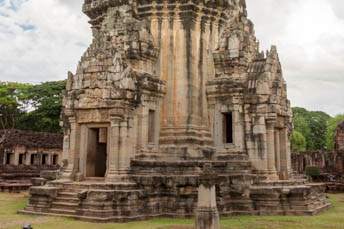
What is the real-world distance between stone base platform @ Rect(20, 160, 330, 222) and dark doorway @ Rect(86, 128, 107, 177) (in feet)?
4.63

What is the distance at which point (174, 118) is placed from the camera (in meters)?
17.0

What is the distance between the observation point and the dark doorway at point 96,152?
16.8 metres

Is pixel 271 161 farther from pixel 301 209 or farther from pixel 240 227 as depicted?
pixel 240 227

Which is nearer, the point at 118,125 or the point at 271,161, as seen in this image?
the point at 118,125

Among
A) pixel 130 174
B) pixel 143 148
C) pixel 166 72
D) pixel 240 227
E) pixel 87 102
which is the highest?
pixel 166 72

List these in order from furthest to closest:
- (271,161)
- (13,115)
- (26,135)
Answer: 1. (13,115)
2. (26,135)
3. (271,161)

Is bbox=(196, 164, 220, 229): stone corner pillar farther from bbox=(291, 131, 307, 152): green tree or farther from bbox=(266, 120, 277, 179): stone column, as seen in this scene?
bbox=(291, 131, 307, 152): green tree

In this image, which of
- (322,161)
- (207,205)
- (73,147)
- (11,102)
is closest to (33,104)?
(11,102)

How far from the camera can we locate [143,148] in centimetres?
1616

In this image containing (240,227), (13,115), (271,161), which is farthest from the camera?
(13,115)

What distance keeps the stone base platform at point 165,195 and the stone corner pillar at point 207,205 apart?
3.16 metres

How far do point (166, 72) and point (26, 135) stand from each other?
1132 inches

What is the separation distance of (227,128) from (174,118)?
244cm

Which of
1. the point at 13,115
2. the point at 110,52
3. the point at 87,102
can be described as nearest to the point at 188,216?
the point at 87,102
